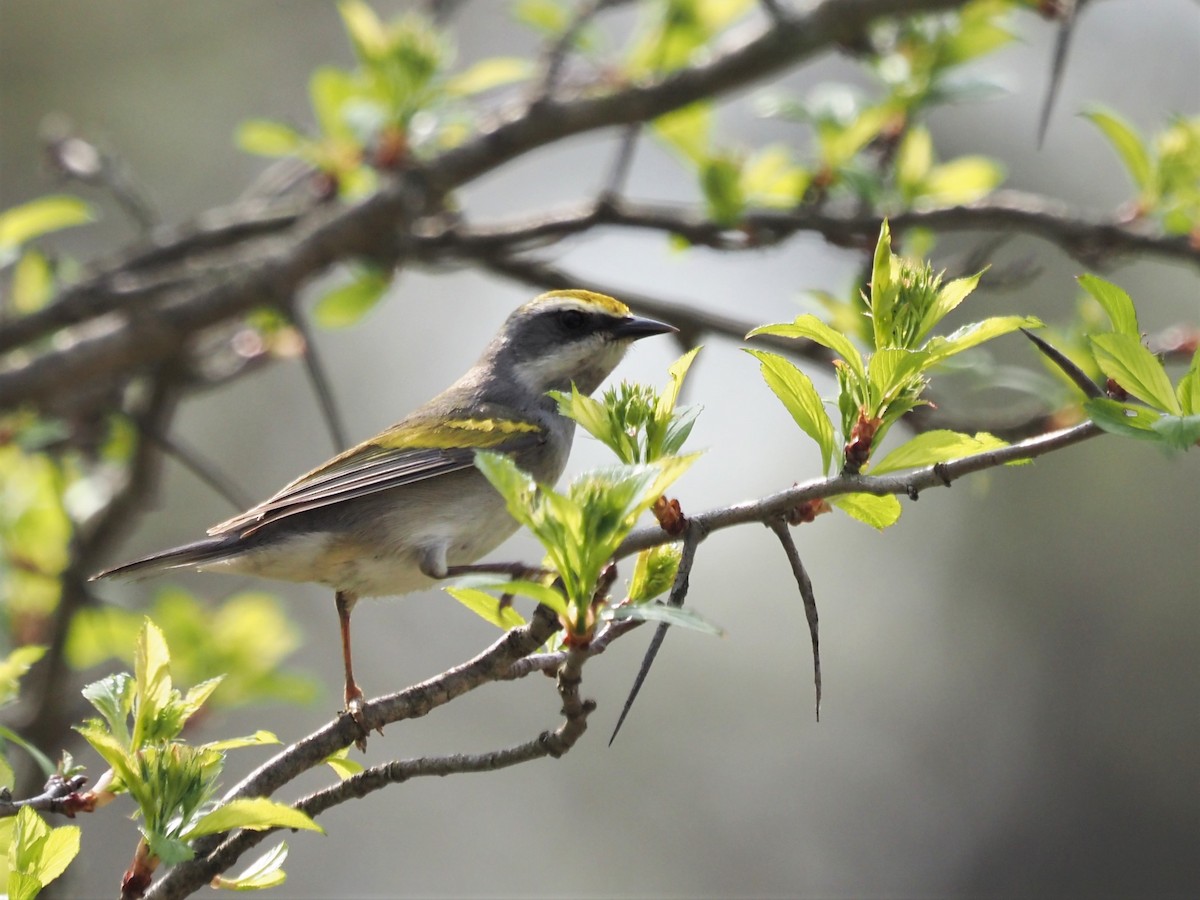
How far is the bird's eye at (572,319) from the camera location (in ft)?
17.3

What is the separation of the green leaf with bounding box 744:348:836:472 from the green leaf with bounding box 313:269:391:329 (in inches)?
121

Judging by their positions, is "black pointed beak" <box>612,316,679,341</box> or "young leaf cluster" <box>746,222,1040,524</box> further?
"black pointed beak" <box>612,316,679,341</box>

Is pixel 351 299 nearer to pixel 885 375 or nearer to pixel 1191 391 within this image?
pixel 885 375

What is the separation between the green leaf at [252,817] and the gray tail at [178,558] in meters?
1.66

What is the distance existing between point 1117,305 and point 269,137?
151 inches

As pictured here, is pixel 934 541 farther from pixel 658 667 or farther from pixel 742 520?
pixel 742 520

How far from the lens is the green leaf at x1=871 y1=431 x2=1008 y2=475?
7.68 ft

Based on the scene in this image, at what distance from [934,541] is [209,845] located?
8.43 meters

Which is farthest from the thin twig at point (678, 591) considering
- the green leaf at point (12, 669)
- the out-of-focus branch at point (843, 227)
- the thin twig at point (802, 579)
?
the out-of-focus branch at point (843, 227)

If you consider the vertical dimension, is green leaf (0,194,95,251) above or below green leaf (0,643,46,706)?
above

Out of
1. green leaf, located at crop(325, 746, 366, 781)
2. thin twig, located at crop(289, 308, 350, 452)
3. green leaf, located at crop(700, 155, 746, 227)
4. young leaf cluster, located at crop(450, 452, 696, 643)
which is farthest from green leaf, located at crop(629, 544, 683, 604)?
green leaf, located at crop(700, 155, 746, 227)

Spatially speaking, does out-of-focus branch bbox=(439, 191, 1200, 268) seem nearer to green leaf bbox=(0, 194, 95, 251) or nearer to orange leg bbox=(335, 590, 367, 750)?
green leaf bbox=(0, 194, 95, 251)

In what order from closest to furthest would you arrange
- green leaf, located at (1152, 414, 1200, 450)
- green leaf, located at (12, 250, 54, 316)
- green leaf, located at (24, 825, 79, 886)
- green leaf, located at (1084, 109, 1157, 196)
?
green leaf, located at (1152, 414, 1200, 450), green leaf, located at (24, 825, 79, 886), green leaf, located at (1084, 109, 1157, 196), green leaf, located at (12, 250, 54, 316)

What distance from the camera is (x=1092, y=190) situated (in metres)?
10.8
